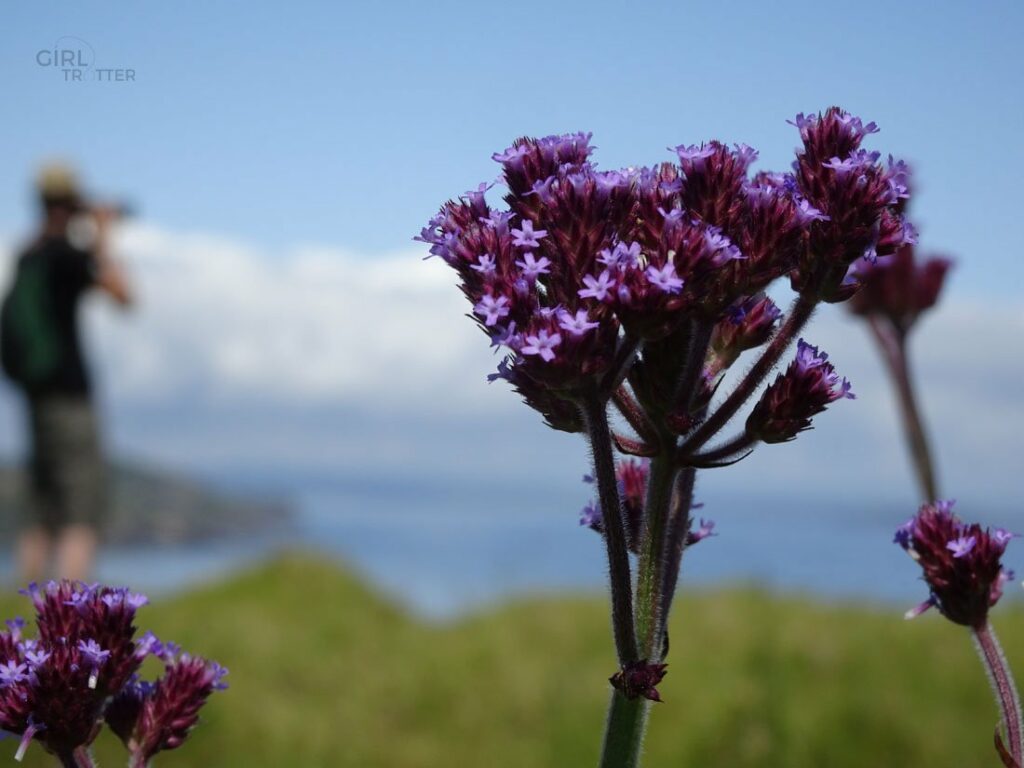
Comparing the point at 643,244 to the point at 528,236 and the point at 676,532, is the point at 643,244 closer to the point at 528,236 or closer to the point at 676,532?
the point at 528,236

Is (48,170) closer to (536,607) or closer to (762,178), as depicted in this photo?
(536,607)

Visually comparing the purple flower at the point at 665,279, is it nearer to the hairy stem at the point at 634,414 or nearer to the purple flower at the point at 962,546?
the hairy stem at the point at 634,414

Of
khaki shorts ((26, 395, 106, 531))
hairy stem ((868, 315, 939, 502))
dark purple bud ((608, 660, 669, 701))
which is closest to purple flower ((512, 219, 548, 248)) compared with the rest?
dark purple bud ((608, 660, 669, 701))

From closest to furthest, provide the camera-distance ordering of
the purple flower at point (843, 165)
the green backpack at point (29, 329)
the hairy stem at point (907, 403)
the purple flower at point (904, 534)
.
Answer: the purple flower at point (843, 165) < the purple flower at point (904, 534) < the hairy stem at point (907, 403) < the green backpack at point (29, 329)

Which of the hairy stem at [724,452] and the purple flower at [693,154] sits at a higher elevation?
the purple flower at [693,154]

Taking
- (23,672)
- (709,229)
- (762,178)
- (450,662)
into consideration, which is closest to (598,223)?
(709,229)

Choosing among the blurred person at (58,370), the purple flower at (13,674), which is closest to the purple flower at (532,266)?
the purple flower at (13,674)

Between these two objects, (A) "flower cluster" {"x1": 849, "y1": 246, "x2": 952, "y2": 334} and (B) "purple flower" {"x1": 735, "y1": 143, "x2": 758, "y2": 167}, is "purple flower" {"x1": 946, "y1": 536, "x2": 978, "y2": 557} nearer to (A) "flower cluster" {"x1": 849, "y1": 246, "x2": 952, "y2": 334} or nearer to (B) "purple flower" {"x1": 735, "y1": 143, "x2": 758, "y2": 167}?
(B) "purple flower" {"x1": 735, "y1": 143, "x2": 758, "y2": 167}
